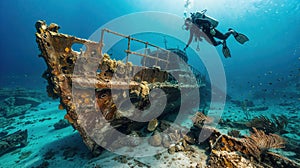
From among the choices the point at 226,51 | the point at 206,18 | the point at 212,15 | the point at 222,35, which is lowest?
the point at 226,51

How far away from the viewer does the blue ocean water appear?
184 feet

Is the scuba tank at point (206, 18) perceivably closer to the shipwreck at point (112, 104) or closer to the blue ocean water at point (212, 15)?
the shipwreck at point (112, 104)

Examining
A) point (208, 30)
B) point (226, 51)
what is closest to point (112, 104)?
point (208, 30)

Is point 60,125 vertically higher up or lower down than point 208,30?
lower down

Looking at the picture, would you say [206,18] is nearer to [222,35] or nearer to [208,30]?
[208,30]

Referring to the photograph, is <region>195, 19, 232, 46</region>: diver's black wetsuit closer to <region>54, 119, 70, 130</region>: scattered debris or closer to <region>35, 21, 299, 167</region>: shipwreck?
<region>35, 21, 299, 167</region>: shipwreck

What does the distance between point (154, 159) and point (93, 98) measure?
2923 millimetres

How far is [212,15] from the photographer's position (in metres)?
67.4

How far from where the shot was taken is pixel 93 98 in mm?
4375

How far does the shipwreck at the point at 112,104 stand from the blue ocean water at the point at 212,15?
154 ft

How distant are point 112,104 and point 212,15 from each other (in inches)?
3074

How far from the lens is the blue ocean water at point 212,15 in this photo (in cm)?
5594

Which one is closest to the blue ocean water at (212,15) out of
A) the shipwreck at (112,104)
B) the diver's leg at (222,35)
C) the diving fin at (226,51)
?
the diving fin at (226,51)

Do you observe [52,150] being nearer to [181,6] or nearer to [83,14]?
[181,6]
